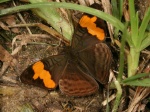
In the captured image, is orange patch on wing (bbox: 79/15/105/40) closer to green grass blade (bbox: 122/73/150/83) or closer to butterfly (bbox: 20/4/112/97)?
butterfly (bbox: 20/4/112/97)

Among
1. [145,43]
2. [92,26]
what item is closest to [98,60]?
[92,26]

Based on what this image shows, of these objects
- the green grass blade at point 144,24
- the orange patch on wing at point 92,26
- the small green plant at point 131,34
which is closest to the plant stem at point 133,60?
the small green plant at point 131,34

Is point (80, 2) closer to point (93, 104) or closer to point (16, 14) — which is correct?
point (16, 14)

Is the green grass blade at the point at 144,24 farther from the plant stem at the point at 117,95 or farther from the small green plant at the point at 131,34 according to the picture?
the plant stem at the point at 117,95

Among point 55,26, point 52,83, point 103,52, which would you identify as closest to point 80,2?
point 55,26

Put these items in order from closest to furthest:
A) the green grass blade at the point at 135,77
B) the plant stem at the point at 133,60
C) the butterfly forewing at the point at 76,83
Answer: the green grass blade at the point at 135,77
the butterfly forewing at the point at 76,83
the plant stem at the point at 133,60

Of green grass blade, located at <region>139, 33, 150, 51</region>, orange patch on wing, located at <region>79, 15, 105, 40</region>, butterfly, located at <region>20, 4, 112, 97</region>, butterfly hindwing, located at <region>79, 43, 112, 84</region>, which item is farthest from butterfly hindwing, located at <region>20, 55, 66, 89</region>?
green grass blade, located at <region>139, 33, 150, 51</region>

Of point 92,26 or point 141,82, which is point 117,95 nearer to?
point 141,82
